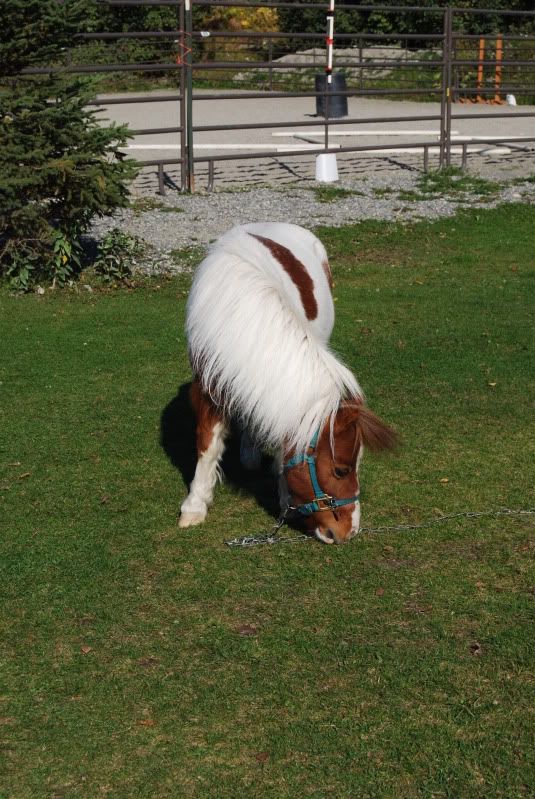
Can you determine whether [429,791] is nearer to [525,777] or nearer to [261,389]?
[525,777]

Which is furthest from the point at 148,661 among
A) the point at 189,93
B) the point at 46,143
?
the point at 189,93

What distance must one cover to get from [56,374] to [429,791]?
4960 millimetres

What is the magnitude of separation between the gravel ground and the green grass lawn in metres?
3.88

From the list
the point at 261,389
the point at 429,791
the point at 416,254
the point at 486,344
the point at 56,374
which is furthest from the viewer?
the point at 416,254

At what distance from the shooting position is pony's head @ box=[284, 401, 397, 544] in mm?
4113

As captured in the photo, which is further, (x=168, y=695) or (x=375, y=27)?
(x=375, y=27)

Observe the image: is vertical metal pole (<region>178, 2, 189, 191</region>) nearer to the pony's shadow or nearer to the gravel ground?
the gravel ground

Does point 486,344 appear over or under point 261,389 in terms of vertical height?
under

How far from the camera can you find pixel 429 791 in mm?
3074

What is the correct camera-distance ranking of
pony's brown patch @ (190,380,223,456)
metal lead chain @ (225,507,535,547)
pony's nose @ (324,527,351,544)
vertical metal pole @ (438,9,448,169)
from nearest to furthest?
1. pony's nose @ (324,527,351,544)
2. pony's brown patch @ (190,380,223,456)
3. metal lead chain @ (225,507,535,547)
4. vertical metal pole @ (438,9,448,169)

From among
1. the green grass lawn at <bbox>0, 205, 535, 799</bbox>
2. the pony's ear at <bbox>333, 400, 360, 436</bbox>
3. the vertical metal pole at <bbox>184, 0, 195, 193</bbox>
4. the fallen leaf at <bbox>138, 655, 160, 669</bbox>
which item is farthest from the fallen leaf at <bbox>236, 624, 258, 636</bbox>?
the vertical metal pole at <bbox>184, 0, 195, 193</bbox>

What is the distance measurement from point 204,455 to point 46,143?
521 centimetres

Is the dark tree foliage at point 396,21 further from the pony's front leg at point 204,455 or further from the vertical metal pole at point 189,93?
the pony's front leg at point 204,455

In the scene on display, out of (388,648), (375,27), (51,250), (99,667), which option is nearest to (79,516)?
(99,667)
